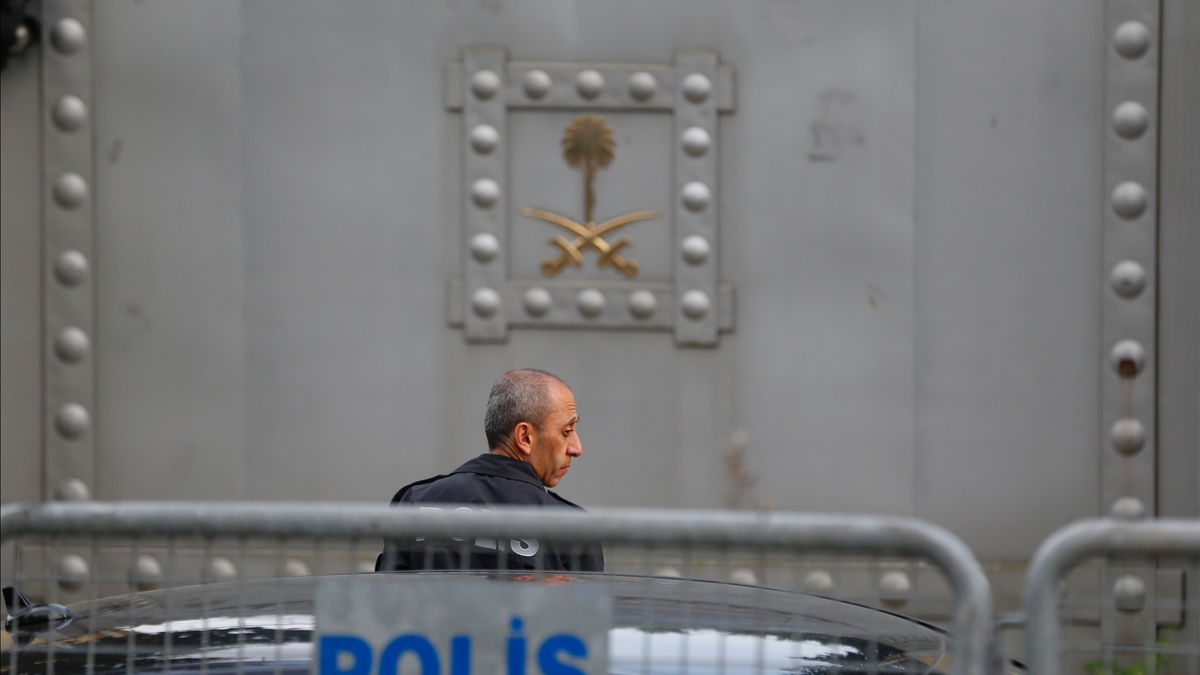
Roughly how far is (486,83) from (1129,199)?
1676 millimetres

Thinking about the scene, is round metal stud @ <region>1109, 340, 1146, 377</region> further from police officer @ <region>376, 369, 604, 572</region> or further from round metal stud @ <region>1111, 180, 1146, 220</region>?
police officer @ <region>376, 369, 604, 572</region>

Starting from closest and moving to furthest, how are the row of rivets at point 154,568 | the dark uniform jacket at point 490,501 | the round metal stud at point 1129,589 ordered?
the dark uniform jacket at point 490,501 < the round metal stud at point 1129,589 < the row of rivets at point 154,568

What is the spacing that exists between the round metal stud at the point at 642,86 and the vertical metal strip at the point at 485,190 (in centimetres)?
34

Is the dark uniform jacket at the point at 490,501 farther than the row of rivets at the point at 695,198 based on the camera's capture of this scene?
No

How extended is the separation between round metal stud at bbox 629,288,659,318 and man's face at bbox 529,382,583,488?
40 cm

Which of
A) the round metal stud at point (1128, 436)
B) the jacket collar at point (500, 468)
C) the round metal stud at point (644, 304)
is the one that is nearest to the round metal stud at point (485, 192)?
the round metal stud at point (644, 304)

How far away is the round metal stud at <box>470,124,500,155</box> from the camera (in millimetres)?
3225

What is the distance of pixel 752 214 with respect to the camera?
322 cm

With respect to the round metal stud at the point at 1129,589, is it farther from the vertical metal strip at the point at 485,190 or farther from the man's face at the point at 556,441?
the vertical metal strip at the point at 485,190

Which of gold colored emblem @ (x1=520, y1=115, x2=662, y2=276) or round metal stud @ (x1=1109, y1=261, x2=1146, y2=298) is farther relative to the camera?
gold colored emblem @ (x1=520, y1=115, x2=662, y2=276)

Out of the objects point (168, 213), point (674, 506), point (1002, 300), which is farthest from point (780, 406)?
point (168, 213)

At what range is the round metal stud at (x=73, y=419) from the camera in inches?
129

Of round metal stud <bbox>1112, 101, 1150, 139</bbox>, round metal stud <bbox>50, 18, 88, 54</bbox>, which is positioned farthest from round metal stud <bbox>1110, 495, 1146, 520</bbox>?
round metal stud <bbox>50, 18, 88, 54</bbox>

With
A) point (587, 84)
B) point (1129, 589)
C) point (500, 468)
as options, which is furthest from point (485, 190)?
point (1129, 589)
